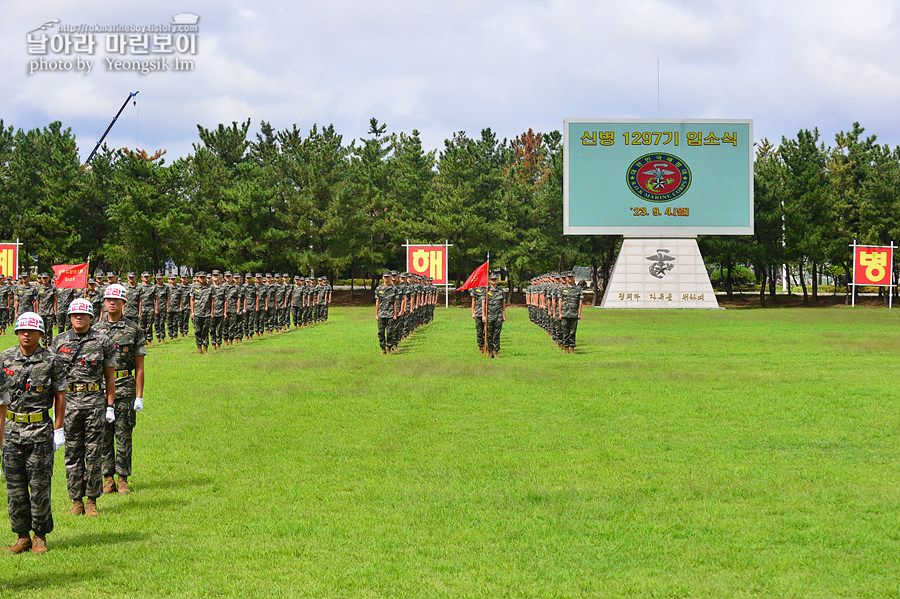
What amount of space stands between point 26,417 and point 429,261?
46.8 meters

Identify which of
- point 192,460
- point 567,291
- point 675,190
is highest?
point 675,190

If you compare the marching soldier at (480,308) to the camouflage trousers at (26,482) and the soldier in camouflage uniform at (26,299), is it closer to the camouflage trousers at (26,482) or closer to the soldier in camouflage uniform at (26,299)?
the soldier in camouflage uniform at (26,299)

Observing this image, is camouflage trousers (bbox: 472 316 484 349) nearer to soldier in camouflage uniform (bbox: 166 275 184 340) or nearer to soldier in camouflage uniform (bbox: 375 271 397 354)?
soldier in camouflage uniform (bbox: 375 271 397 354)

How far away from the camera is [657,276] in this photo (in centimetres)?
5319

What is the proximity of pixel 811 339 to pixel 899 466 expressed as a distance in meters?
19.5

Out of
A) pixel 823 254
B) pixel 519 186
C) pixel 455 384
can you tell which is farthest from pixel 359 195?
pixel 455 384

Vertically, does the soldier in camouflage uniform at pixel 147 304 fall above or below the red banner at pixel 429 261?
below

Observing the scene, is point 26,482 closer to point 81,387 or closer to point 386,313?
point 81,387

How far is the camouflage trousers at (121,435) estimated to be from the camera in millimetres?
7816

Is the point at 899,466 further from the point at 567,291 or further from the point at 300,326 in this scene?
the point at 300,326

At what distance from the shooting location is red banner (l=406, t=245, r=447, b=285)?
52.5 m

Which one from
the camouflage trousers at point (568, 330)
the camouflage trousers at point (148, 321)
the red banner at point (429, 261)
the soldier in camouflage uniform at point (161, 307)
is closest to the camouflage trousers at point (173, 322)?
the soldier in camouflage uniform at point (161, 307)

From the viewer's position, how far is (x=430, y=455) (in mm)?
9555

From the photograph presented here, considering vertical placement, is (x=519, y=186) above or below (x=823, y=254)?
above
